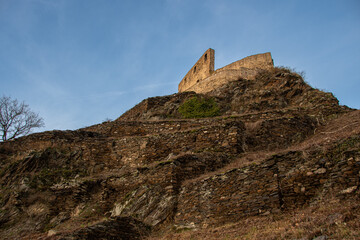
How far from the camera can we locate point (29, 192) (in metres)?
12.9

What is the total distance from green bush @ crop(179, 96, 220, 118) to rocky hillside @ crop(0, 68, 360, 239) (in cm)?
297

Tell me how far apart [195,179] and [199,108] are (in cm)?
1304

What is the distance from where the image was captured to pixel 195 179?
35.2ft

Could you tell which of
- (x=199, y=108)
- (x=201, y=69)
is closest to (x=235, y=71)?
(x=201, y=69)

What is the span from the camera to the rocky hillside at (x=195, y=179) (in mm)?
7352

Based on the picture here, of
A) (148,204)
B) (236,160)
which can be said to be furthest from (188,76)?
(148,204)

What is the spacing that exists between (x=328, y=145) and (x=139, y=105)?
2064cm

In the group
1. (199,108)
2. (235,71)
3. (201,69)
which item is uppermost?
(201,69)

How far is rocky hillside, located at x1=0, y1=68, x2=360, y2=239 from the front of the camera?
7352mm

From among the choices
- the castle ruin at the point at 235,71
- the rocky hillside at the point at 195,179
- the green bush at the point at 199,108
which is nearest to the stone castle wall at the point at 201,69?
the castle ruin at the point at 235,71

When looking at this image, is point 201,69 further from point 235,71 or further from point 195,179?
point 195,179

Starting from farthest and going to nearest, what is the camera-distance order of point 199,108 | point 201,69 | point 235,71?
point 201,69 → point 235,71 → point 199,108

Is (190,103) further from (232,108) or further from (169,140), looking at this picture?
(169,140)

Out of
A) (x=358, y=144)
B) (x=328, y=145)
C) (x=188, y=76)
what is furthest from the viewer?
(x=188, y=76)
